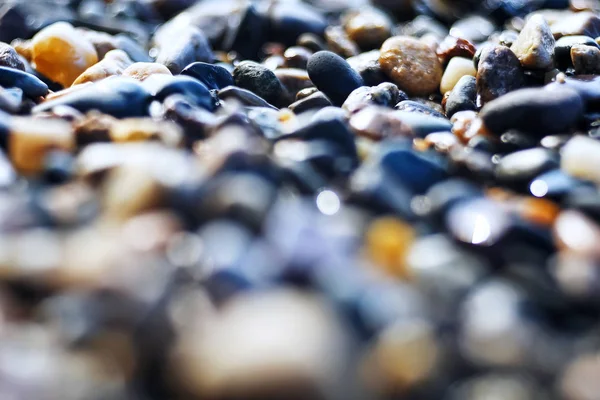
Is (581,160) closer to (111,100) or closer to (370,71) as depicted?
(370,71)

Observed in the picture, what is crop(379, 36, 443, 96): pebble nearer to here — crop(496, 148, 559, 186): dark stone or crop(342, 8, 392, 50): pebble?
crop(342, 8, 392, 50): pebble

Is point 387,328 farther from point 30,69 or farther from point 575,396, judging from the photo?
point 30,69

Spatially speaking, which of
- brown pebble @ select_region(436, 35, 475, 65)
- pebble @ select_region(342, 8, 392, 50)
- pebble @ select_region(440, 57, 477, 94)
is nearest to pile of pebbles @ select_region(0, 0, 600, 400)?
pebble @ select_region(440, 57, 477, 94)

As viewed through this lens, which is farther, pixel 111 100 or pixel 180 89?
pixel 180 89

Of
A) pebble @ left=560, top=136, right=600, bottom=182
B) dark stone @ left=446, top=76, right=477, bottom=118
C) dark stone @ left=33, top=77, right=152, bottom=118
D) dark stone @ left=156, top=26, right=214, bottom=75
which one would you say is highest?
dark stone @ left=33, top=77, right=152, bottom=118

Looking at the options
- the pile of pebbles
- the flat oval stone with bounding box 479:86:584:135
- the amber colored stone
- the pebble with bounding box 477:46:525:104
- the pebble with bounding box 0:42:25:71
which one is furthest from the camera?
the pebble with bounding box 0:42:25:71

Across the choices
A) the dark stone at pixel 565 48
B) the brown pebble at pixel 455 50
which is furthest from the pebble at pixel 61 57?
the dark stone at pixel 565 48

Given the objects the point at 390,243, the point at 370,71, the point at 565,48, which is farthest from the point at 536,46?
the point at 390,243

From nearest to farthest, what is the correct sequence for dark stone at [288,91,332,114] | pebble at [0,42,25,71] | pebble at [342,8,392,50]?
dark stone at [288,91,332,114]
pebble at [0,42,25,71]
pebble at [342,8,392,50]
